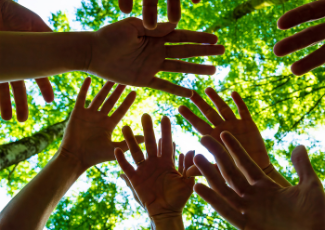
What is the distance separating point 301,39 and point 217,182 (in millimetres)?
993

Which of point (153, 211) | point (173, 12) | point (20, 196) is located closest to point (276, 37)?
point (173, 12)

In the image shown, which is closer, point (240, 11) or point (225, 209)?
point (225, 209)

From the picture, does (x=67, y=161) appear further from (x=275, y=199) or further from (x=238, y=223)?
(x=275, y=199)

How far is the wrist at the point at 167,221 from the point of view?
184 cm

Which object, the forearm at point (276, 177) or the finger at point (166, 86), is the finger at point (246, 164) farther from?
the finger at point (166, 86)

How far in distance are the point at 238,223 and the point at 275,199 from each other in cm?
29

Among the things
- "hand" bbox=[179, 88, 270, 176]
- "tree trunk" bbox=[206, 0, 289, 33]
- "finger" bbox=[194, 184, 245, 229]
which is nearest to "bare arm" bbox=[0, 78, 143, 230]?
"hand" bbox=[179, 88, 270, 176]

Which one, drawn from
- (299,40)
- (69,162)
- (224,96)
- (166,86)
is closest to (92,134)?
(69,162)

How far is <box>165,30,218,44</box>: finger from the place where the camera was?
1.86m

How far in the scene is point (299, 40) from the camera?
1177 mm

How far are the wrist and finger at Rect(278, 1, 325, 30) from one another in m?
1.74

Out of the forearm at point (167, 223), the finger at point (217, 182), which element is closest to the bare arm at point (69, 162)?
the forearm at point (167, 223)

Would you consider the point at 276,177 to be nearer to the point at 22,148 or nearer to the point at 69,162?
the point at 69,162

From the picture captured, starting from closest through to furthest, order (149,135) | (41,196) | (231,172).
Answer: (231,172)
(41,196)
(149,135)
